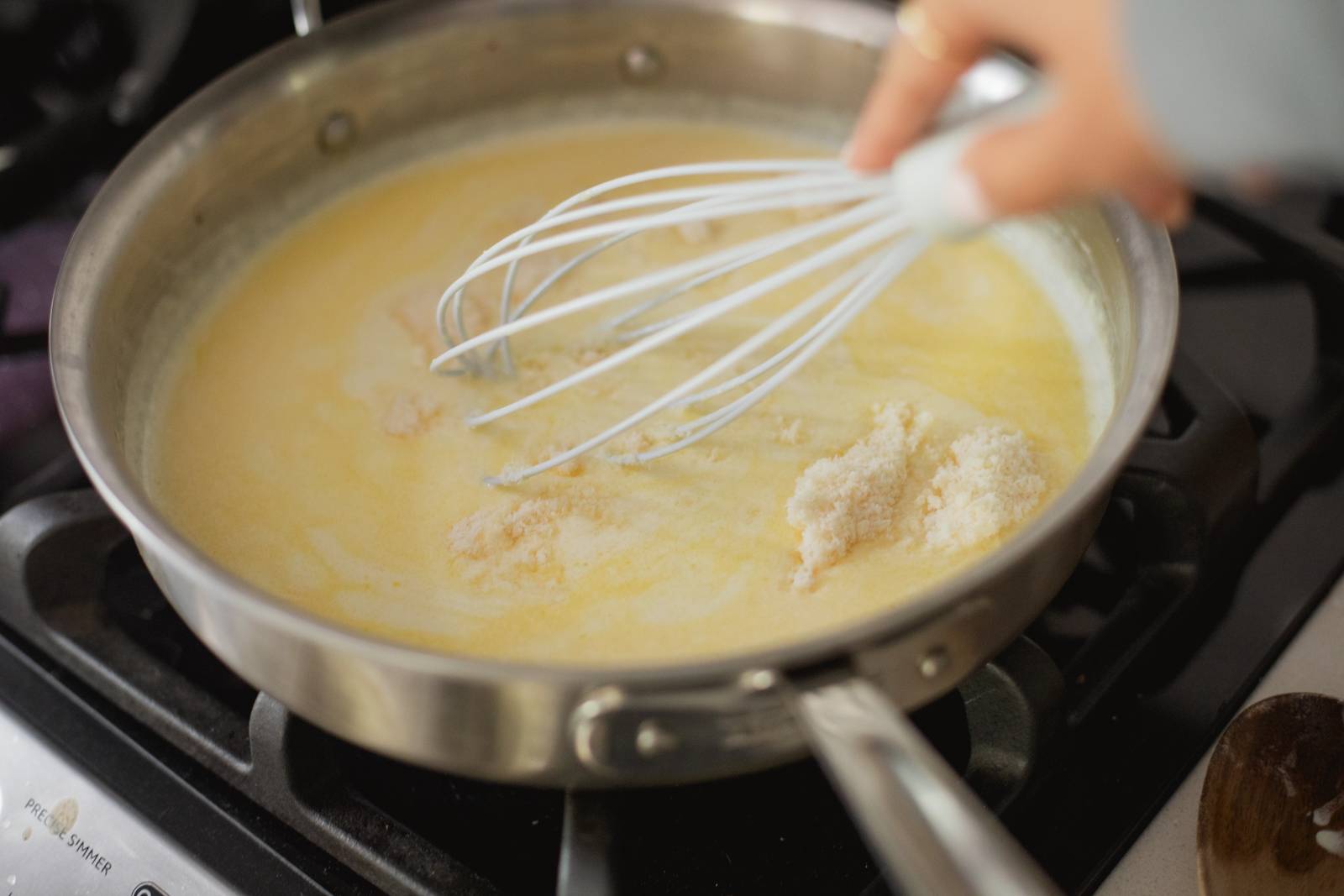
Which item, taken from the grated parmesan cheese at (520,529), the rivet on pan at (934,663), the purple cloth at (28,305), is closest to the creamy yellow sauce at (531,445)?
the grated parmesan cheese at (520,529)

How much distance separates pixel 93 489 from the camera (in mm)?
844

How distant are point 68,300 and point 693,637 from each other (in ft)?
1.42

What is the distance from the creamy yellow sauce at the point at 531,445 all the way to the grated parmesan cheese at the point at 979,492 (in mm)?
13

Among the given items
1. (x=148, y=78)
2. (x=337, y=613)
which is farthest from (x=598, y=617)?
(x=148, y=78)

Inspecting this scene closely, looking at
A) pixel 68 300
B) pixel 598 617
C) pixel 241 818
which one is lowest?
Answer: pixel 241 818

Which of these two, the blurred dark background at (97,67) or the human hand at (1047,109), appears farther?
the blurred dark background at (97,67)

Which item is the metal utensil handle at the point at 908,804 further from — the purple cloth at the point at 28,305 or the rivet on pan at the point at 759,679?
the purple cloth at the point at 28,305

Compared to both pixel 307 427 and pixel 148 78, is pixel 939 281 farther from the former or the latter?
pixel 148 78

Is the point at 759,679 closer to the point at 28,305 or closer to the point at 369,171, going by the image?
the point at 369,171

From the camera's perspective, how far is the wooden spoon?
682 mm

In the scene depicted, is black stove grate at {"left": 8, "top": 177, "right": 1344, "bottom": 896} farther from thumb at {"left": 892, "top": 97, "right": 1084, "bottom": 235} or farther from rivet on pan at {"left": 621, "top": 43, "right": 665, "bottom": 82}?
rivet on pan at {"left": 621, "top": 43, "right": 665, "bottom": 82}

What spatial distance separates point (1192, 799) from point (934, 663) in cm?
26

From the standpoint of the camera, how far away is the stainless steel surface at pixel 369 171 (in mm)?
527

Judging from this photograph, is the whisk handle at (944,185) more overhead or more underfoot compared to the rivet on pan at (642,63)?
more overhead
